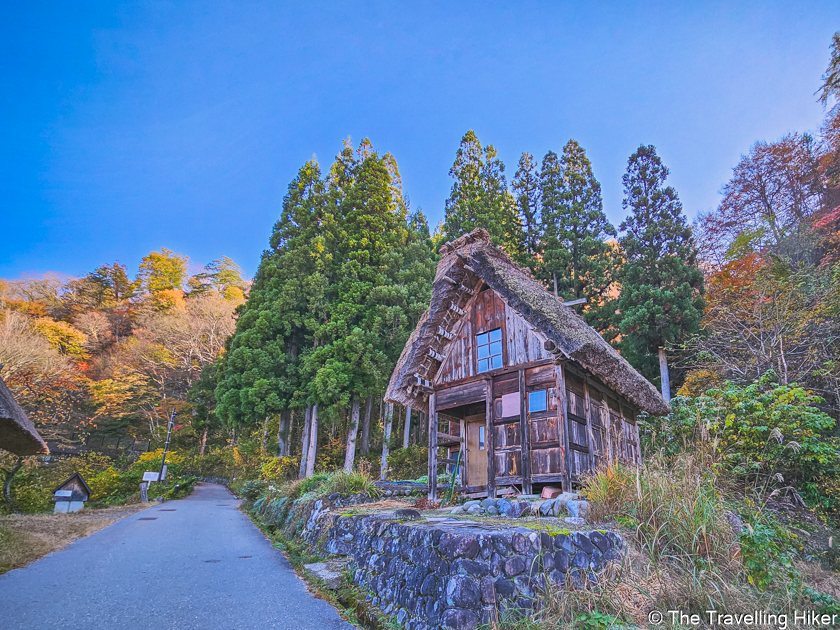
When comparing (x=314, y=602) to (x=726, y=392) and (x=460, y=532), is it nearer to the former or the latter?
(x=460, y=532)

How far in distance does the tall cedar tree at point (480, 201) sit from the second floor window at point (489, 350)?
12.3m

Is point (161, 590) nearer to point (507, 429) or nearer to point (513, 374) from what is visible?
point (507, 429)

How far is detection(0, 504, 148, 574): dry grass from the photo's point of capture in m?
7.32

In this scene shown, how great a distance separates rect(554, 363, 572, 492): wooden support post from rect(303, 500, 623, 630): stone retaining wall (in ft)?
11.9

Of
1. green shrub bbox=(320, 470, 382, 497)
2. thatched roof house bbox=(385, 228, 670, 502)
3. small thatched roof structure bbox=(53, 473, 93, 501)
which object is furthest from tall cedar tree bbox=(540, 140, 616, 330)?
small thatched roof structure bbox=(53, 473, 93, 501)

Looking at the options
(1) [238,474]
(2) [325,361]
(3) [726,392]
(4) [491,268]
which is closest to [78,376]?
(1) [238,474]

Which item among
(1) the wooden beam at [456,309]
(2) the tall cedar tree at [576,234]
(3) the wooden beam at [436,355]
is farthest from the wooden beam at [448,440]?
(2) the tall cedar tree at [576,234]

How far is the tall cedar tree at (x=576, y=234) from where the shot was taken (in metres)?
21.7

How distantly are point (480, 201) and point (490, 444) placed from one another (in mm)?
16059

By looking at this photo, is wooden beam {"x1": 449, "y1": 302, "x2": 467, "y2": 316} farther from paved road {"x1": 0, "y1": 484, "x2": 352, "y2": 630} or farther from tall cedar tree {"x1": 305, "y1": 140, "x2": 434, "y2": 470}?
tall cedar tree {"x1": 305, "y1": 140, "x2": 434, "y2": 470}

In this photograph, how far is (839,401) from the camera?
10734 mm

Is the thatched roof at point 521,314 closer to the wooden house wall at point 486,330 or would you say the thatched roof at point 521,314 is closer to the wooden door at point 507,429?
the wooden house wall at point 486,330

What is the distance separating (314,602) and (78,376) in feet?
92.2

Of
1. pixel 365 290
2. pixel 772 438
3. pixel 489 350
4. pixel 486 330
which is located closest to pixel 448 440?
pixel 489 350
